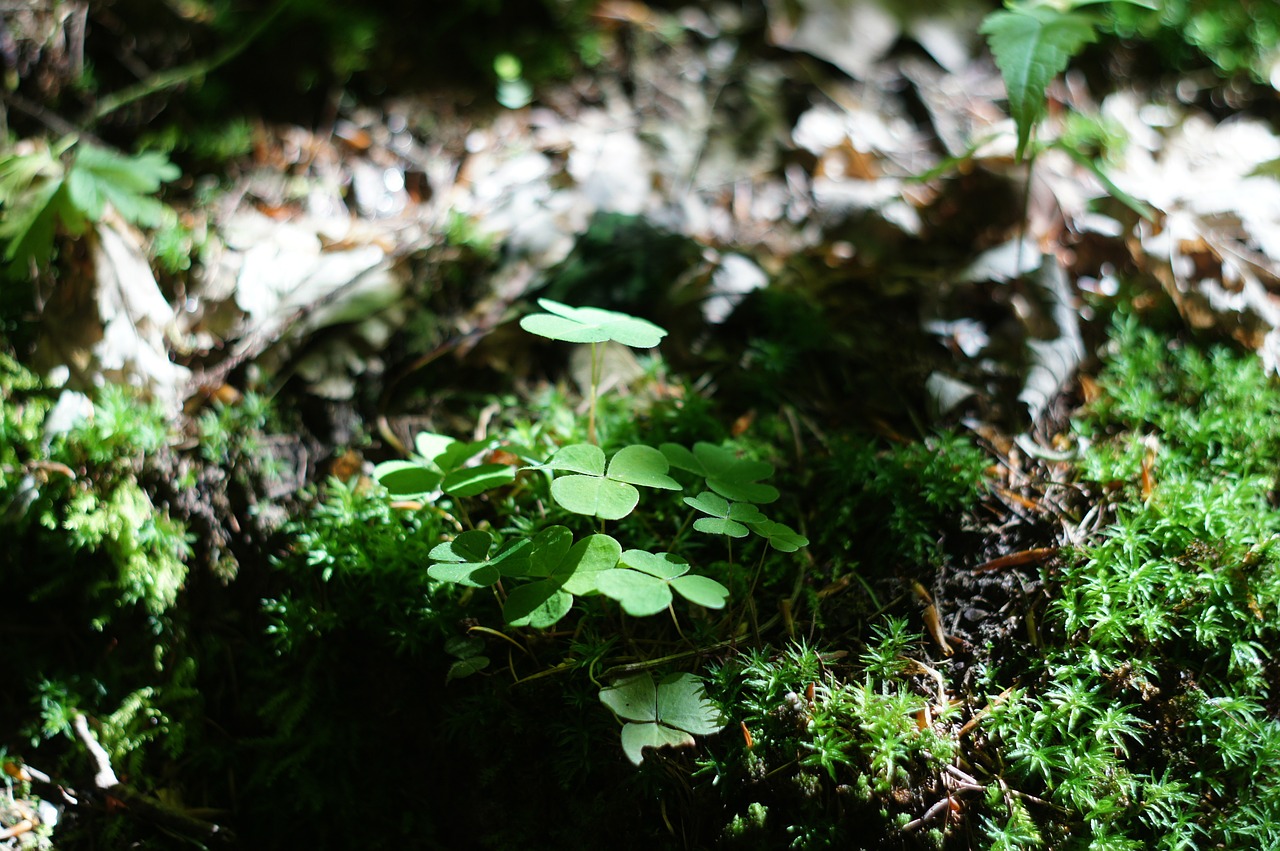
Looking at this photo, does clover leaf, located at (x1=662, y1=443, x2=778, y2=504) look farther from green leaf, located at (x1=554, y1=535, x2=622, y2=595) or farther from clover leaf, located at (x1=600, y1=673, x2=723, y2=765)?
clover leaf, located at (x1=600, y1=673, x2=723, y2=765)

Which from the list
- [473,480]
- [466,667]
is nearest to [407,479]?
[473,480]

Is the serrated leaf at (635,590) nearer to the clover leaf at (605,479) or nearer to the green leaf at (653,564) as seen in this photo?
the green leaf at (653,564)

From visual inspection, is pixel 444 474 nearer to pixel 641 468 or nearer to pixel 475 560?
pixel 475 560

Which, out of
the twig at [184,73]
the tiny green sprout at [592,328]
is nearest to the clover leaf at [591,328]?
the tiny green sprout at [592,328]

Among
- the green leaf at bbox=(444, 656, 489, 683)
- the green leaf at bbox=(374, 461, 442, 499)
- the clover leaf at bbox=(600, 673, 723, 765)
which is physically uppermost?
the green leaf at bbox=(374, 461, 442, 499)

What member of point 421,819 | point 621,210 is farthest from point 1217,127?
point 421,819

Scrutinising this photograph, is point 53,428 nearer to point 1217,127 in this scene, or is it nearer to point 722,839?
point 722,839

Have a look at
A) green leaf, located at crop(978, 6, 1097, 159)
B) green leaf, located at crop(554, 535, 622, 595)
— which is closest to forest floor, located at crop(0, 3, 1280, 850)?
green leaf, located at crop(554, 535, 622, 595)
